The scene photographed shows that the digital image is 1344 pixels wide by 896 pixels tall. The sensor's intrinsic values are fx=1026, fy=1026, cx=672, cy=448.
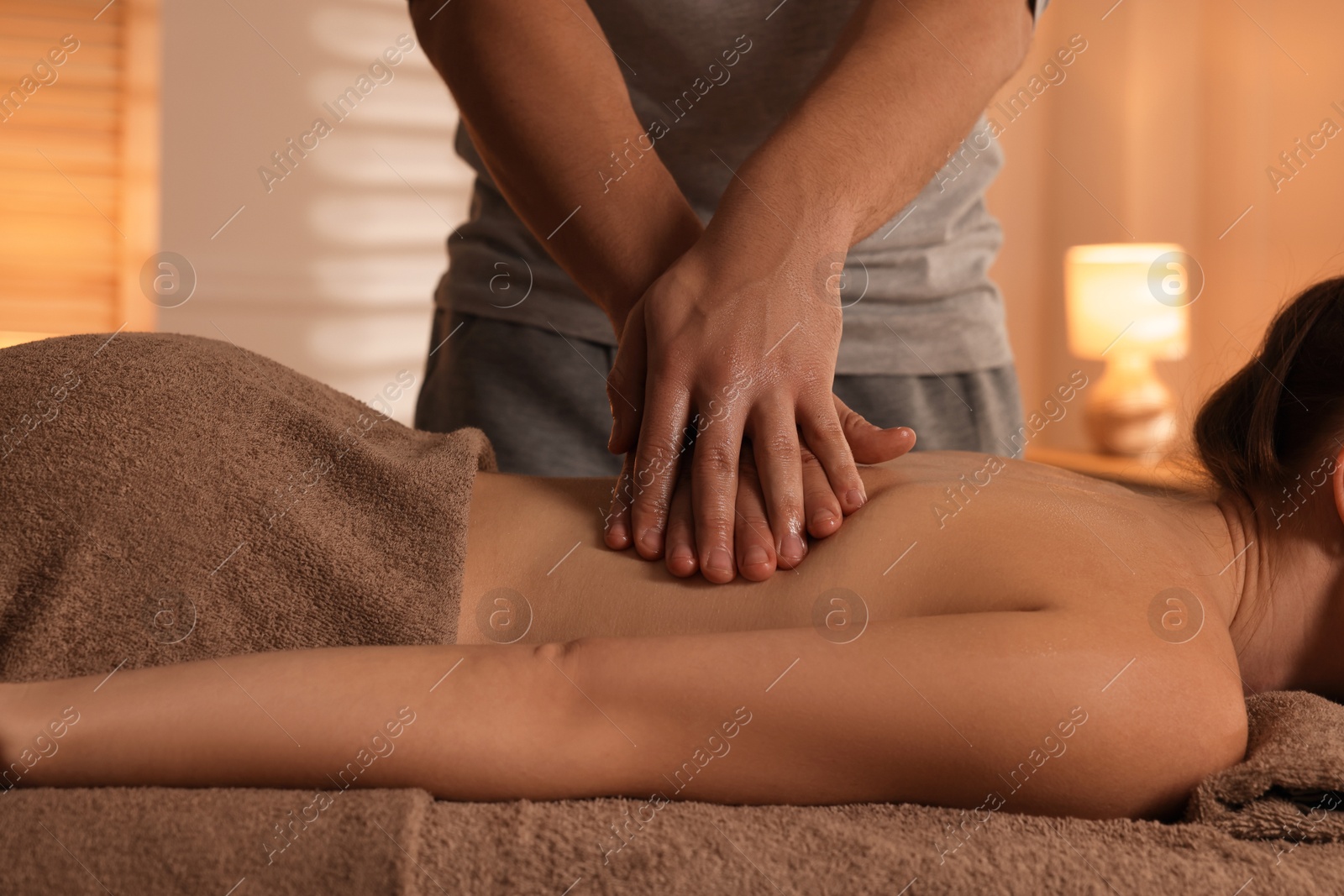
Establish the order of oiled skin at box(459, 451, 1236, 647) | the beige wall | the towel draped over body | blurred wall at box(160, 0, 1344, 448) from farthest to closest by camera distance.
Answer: blurred wall at box(160, 0, 1344, 448) < the beige wall < oiled skin at box(459, 451, 1236, 647) < the towel draped over body

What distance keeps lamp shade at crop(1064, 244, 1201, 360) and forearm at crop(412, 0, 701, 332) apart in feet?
7.01

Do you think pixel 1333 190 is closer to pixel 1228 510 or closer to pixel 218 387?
pixel 1228 510

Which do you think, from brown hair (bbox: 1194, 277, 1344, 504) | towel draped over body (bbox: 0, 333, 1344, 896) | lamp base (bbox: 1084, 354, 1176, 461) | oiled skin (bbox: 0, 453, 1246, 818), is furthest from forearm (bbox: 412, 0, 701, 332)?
lamp base (bbox: 1084, 354, 1176, 461)

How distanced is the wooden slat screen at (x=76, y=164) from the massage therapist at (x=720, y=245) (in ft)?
6.65

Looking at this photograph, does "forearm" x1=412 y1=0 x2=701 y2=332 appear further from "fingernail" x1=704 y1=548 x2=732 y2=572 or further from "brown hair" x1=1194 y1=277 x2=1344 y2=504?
"brown hair" x1=1194 y1=277 x2=1344 y2=504

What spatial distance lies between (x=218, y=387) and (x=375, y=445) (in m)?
0.14

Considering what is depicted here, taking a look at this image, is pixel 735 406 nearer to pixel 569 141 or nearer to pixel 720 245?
pixel 720 245

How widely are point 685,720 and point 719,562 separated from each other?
161mm

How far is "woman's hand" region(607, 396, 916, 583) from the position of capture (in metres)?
0.80

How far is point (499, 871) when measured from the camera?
1.82 ft

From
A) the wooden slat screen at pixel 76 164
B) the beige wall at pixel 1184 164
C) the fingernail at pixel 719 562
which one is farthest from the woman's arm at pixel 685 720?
the wooden slat screen at pixel 76 164

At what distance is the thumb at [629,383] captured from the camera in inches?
35.7

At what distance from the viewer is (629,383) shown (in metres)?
0.91

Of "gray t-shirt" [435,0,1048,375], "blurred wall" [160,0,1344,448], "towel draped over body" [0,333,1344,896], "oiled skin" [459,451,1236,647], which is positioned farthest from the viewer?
"blurred wall" [160,0,1344,448]
